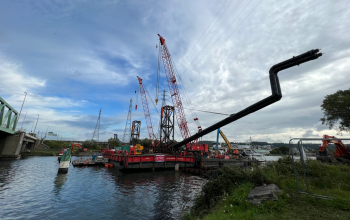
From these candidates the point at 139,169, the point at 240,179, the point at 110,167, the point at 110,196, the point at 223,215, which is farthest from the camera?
the point at 110,167

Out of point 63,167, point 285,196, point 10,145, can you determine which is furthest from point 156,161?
point 10,145

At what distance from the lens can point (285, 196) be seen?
677 cm

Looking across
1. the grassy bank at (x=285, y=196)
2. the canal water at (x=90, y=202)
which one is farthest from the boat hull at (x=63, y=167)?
the grassy bank at (x=285, y=196)

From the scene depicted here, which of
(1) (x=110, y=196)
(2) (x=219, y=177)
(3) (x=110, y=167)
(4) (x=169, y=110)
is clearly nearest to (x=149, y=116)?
(4) (x=169, y=110)

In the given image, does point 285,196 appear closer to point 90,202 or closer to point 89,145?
point 90,202

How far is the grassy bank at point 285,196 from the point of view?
5.60 m

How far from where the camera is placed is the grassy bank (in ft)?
18.4

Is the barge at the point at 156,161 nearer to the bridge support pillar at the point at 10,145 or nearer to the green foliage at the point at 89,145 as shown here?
the bridge support pillar at the point at 10,145

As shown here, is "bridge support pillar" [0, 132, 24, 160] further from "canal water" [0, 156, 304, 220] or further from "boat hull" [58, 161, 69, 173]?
"canal water" [0, 156, 304, 220]

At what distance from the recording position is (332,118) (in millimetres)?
32594

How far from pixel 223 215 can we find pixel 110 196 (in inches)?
524

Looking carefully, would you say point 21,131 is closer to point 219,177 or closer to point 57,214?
point 57,214

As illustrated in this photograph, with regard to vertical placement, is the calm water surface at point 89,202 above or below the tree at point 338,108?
below

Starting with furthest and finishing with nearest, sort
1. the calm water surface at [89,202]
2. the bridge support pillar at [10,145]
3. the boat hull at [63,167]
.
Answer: the bridge support pillar at [10,145]
the boat hull at [63,167]
the calm water surface at [89,202]
